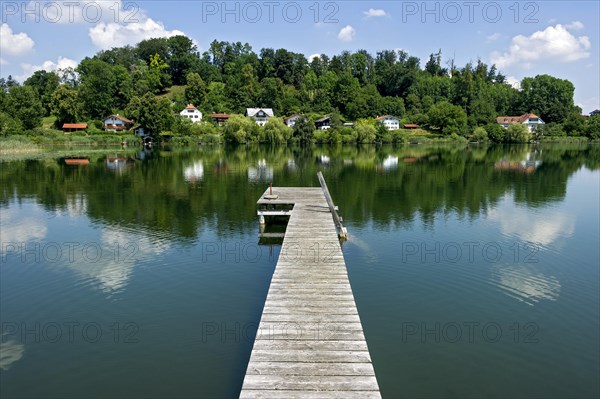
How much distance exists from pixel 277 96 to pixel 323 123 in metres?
24.9

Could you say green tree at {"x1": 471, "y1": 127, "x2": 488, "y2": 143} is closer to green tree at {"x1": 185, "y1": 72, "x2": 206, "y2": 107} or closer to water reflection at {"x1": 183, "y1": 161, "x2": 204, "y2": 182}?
green tree at {"x1": 185, "y1": 72, "x2": 206, "y2": 107}

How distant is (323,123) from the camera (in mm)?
139000

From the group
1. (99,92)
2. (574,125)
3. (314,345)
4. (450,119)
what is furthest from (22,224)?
(574,125)

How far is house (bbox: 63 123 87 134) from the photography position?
11338 cm

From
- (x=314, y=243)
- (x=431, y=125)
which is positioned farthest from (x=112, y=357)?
(x=431, y=125)

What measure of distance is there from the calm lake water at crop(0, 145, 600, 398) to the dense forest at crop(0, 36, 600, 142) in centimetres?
8084

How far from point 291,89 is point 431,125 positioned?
6086cm

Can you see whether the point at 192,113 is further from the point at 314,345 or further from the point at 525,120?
the point at 314,345

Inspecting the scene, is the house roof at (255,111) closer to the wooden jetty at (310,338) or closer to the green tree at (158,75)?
the green tree at (158,75)

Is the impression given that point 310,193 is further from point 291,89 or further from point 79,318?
point 291,89

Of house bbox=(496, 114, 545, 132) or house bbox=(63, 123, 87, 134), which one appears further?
house bbox=(496, 114, 545, 132)

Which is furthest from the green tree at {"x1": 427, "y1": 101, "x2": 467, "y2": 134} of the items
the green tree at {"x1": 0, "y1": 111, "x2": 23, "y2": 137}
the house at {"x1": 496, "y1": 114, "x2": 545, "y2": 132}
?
the green tree at {"x1": 0, "y1": 111, "x2": 23, "y2": 137}

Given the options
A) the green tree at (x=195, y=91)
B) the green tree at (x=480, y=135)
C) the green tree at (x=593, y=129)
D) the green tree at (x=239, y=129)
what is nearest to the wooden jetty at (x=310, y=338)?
the green tree at (x=239, y=129)

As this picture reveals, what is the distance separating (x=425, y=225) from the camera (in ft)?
89.1
